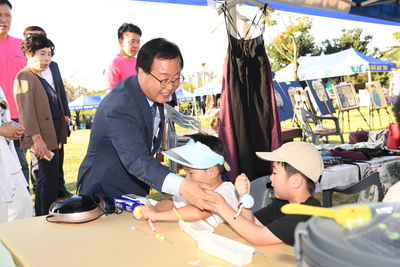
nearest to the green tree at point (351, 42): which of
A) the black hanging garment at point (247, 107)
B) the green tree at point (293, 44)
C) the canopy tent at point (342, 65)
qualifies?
the green tree at point (293, 44)

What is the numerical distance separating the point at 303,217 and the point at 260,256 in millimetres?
253

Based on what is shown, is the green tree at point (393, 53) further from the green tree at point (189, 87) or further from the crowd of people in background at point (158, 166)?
the crowd of people in background at point (158, 166)

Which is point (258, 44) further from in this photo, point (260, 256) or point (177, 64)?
point (260, 256)

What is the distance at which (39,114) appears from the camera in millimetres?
3469

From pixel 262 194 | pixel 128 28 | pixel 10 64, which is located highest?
pixel 128 28

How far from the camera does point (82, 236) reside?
1496mm

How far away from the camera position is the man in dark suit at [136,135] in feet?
5.49

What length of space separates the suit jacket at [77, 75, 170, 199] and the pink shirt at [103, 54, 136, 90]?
6.37ft

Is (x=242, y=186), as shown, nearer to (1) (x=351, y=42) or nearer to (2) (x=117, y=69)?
(2) (x=117, y=69)

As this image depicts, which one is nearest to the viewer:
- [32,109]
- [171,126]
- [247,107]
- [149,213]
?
[149,213]

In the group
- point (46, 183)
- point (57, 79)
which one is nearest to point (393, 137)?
point (46, 183)

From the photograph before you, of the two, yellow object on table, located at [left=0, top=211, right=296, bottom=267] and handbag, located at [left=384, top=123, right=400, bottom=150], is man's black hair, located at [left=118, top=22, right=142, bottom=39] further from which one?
handbag, located at [left=384, top=123, right=400, bottom=150]

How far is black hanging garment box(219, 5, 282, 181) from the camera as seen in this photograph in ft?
9.93

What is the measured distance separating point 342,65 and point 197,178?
1570cm
